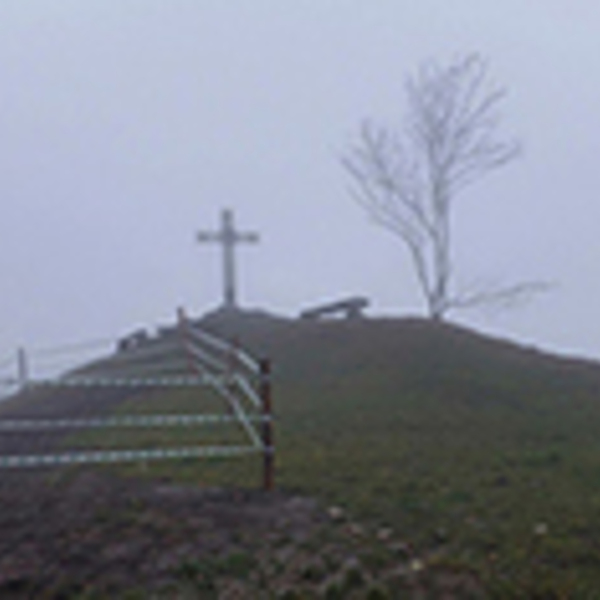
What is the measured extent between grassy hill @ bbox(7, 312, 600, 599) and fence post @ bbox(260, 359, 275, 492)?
234 millimetres

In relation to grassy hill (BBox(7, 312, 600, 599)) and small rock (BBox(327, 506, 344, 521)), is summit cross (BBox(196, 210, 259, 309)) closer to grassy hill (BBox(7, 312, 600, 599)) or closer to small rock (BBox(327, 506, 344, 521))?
grassy hill (BBox(7, 312, 600, 599))

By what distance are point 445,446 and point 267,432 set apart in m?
3.17

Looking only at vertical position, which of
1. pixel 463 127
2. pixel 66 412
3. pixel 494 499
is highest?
pixel 463 127

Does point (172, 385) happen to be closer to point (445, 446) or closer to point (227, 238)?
point (445, 446)

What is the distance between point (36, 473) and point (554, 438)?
591 cm

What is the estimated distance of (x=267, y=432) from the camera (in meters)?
8.42

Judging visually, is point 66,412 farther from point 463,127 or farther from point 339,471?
point 463,127

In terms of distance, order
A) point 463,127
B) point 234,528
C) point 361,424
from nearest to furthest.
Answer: point 234,528 → point 361,424 → point 463,127

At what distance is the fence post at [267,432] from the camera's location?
8242 millimetres

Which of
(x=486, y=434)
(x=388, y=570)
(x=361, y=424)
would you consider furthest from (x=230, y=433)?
(x=388, y=570)

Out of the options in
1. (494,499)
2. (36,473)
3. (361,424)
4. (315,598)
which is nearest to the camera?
(315,598)

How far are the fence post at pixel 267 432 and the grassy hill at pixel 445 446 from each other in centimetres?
23

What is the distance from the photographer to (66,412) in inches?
663

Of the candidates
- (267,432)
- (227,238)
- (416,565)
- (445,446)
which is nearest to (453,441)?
(445,446)
